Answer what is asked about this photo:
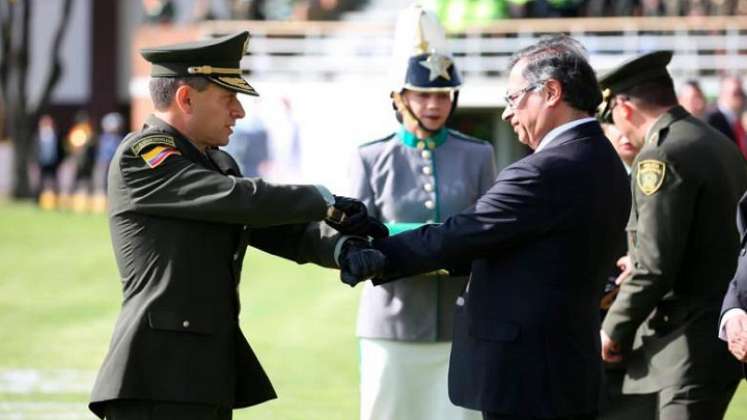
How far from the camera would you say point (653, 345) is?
5773 millimetres

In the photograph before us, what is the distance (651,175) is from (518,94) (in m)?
1.00

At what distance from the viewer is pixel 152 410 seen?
465 cm

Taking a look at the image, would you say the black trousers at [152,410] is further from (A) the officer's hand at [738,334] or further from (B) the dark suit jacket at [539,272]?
(A) the officer's hand at [738,334]

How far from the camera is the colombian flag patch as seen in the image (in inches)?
183

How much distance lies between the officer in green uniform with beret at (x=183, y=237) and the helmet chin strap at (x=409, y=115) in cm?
146

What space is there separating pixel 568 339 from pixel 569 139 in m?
0.67

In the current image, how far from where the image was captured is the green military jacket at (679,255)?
5.53 meters

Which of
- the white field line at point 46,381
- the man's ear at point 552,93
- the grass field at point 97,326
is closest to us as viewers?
the man's ear at point 552,93

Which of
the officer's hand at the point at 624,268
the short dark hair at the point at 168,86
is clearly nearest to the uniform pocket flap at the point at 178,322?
the short dark hair at the point at 168,86

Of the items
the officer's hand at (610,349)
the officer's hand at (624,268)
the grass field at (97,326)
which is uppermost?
the officer's hand at (624,268)

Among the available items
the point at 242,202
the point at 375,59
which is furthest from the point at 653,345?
the point at 375,59

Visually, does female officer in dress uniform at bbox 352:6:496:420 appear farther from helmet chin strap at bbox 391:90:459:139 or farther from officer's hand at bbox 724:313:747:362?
officer's hand at bbox 724:313:747:362

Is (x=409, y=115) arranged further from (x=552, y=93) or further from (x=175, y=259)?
(x=175, y=259)

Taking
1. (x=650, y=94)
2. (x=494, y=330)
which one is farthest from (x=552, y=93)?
(x=650, y=94)
